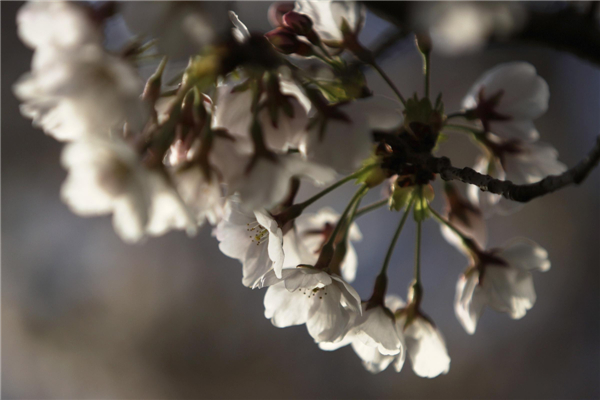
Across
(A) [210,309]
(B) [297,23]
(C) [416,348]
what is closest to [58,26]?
(B) [297,23]

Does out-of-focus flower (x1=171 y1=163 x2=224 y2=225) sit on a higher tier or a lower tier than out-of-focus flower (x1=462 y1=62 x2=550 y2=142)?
higher

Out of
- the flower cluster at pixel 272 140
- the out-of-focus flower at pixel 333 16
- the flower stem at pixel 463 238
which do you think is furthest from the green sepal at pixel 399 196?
the out-of-focus flower at pixel 333 16

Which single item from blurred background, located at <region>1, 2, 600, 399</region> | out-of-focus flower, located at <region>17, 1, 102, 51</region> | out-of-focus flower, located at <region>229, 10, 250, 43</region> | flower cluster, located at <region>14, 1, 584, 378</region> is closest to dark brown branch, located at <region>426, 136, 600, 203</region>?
flower cluster, located at <region>14, 1, 584, 378</region>

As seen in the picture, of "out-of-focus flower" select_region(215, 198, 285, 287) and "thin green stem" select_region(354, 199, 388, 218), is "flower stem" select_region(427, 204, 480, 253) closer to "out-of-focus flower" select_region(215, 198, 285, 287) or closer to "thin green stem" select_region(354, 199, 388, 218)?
"thin green stem" select_region(354, 199, 388, 218)

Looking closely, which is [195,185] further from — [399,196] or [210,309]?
[210,309]

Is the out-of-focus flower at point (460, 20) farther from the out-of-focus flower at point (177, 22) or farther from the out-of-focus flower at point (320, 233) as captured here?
the out-of-focus flower at point (320, 233)

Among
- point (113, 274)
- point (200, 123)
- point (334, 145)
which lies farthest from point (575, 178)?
point (113, 274)
